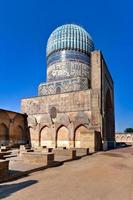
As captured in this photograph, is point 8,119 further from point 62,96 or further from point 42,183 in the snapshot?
point 42,183

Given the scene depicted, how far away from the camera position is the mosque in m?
24.2

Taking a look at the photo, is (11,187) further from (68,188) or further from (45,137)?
(45,137)

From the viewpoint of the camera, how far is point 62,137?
25.6m

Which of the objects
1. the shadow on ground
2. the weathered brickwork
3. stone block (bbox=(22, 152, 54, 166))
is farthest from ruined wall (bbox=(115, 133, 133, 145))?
the shadow on ground

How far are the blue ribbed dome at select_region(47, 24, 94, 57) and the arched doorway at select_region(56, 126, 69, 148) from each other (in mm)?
11165

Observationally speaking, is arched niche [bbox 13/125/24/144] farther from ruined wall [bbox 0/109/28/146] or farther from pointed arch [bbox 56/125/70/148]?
pointed arch [bbox 56/125/70/148]

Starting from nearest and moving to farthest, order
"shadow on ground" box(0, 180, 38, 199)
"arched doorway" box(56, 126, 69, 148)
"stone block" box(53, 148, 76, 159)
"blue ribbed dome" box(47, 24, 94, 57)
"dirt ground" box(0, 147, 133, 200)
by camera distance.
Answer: "dirt ground" box(0, 147, 133, 200) → "shadow on ground" box(0, 180, 38, 199) → "stone block" box(53, 148, 76, 159) → "arched doorway" box(56, 126, 69, 148) → "blue ribbed dome" box(47, 24, 94, 57)

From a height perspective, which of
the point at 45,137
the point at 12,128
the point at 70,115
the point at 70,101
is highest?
the point at 70,101

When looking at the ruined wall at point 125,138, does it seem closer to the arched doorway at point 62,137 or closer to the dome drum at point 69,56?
the dome drum at point 69,56

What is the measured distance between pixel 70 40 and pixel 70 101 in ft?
31.8

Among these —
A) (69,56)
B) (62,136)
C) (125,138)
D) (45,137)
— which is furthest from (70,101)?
(125,138)

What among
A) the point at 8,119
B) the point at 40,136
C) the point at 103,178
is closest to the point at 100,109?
the point at 40,136

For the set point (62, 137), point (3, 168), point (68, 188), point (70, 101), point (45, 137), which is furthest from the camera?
point (45, 137)

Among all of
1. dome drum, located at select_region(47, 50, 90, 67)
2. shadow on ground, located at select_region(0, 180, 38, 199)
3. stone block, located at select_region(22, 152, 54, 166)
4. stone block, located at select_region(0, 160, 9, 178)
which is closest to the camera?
shadow on ground, located at select_region(0, 180, 38, 199)
